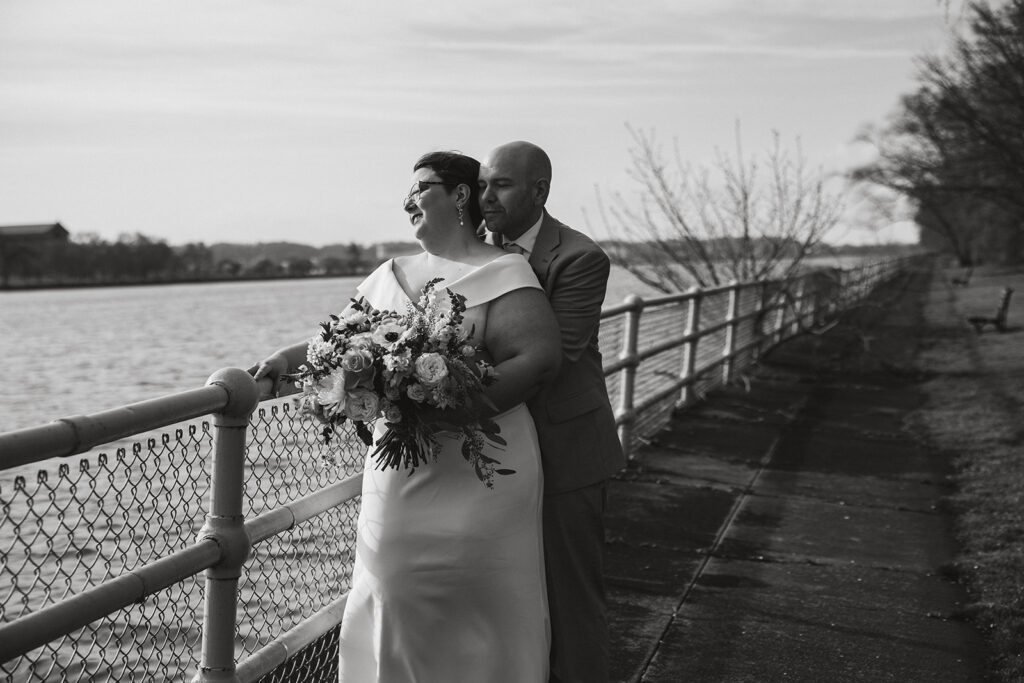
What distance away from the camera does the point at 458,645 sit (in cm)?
303

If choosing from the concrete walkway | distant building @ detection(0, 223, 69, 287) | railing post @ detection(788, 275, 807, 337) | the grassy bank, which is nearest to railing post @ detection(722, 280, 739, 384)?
the concrete walkway

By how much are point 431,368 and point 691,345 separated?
27.0ft

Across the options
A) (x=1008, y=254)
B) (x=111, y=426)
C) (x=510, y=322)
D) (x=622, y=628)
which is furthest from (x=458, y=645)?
(x=1008, y=254)

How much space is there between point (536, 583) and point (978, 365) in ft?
47.8

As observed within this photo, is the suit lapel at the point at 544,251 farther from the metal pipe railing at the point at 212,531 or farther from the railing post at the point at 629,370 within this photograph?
the railing post at the point at 629,370

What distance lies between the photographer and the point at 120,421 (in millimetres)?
2482

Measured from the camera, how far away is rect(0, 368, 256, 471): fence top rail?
2180 millimetres

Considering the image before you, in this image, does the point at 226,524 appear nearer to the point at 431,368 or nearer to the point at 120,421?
the point at 120,421

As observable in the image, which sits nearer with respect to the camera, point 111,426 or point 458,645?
point 111,426

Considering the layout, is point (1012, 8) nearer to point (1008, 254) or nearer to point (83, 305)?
point (1008, 254)

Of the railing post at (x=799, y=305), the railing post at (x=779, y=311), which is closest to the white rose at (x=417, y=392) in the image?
the railing post at (x=779, y=311)

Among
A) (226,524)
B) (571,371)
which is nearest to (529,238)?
(571,371)

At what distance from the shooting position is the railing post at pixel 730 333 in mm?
12492

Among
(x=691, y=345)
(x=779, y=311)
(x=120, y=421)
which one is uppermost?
(x=120, y=421)
